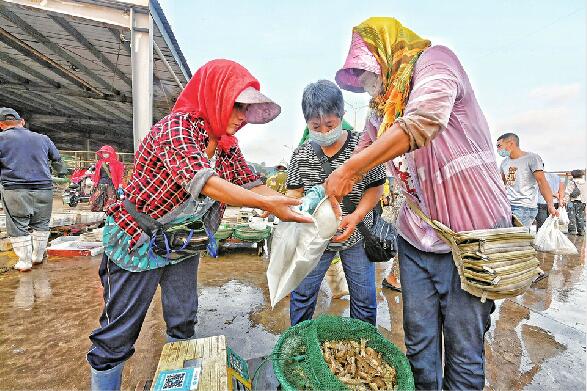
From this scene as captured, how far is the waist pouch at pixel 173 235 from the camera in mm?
1612

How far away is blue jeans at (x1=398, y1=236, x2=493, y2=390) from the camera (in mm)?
1438

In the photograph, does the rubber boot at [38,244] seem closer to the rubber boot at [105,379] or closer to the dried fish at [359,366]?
the rubber boot at [105,379]

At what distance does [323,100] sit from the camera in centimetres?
205

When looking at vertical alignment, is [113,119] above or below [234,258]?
above

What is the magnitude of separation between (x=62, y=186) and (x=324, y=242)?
1773 centimetres

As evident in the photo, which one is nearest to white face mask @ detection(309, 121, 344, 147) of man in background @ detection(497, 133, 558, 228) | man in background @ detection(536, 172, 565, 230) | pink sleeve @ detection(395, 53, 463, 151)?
pink sleeve @ detection(395, 53, 463, 151)

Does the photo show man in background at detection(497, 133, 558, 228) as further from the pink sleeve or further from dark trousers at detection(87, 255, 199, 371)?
dark trousers at detection(87, 255, 199, 371)

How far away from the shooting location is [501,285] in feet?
4.22

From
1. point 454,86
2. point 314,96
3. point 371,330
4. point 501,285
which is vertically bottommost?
point 371,330

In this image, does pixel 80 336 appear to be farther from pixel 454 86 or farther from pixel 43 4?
pixel 43 4

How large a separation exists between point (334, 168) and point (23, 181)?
451 centimetres

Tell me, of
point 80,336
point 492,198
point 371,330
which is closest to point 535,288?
point 371,330

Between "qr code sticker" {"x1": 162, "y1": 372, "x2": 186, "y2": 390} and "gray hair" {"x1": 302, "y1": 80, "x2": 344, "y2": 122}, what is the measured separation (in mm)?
1709

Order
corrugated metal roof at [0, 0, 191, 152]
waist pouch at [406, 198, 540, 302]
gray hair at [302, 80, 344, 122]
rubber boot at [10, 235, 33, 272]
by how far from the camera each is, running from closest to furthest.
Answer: waist pouch at [406, 198, 540, 302], gray hair at [302, 80, 344, 122], rubber boot at [10, 235, 33, 272], corrugated metal roof at [0, 0, 191, 152]
